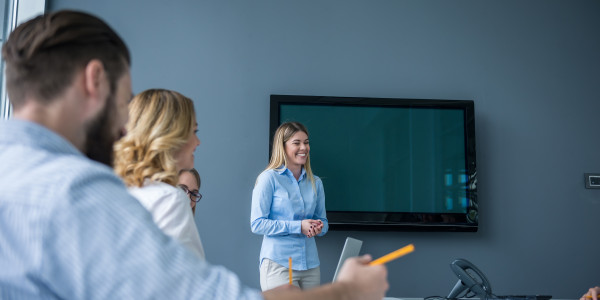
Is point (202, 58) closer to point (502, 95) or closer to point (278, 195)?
point (278, 195)

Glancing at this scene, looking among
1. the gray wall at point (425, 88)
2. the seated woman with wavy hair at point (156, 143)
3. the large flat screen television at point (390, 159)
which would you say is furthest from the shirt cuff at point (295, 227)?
the seated woman with wavy hair at point (156, 143)

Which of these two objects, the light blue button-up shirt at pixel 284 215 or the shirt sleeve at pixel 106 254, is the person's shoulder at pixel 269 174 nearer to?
the light blue button-up shirt at pixel 284 215

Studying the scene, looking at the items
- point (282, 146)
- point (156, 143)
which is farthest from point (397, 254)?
point (282, 146)

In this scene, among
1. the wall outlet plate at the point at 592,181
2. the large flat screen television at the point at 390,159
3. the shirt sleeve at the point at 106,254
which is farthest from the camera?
the wall outlet plate at the point at 592,181

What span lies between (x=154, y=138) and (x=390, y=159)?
2562mm

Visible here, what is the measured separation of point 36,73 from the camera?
68 cm

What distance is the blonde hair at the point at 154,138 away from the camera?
4.12 feet

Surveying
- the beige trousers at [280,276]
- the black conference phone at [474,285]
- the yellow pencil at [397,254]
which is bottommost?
the beige trousers at [280,276]

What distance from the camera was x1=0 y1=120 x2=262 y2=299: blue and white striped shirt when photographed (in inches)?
21.1

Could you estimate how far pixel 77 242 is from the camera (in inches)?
21.0

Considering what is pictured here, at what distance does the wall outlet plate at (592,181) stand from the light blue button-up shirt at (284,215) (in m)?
2.23

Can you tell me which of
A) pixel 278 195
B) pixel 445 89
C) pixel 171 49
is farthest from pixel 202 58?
pixel 445 89

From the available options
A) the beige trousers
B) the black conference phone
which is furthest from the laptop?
the beige trousers

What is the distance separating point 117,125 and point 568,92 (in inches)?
160
